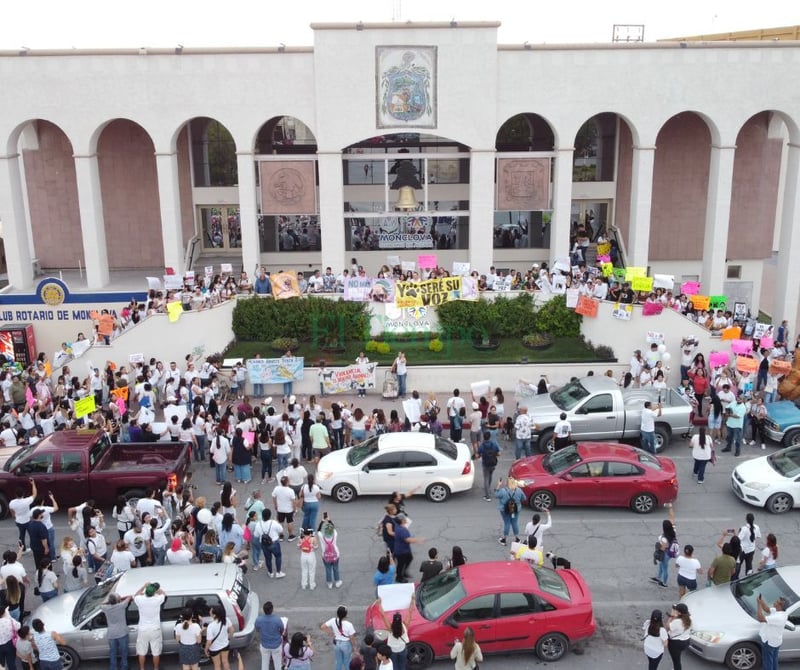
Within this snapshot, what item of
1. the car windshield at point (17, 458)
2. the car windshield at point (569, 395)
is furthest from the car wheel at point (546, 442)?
the car windshield at point (17, 458)

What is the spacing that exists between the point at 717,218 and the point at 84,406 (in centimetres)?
2172

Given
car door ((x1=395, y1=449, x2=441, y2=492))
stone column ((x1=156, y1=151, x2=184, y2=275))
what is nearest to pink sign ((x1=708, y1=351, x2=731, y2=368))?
car door ((x1=395, y1=449, x2=441, y2=492))

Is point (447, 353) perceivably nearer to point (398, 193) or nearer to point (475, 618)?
point (398, 193)

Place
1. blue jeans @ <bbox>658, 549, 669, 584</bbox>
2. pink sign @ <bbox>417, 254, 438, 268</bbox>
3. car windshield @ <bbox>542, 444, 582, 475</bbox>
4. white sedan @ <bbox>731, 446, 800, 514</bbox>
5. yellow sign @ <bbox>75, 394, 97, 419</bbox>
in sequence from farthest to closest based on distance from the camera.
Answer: pink sign @ <bbox>417, 254, 438, 268</bbox>
yellow sign @ <bbox>75, 394, 97, 419</bbox>
car windshield @ <bbox>542, 444, 582, 475</bbox>
white sedan @ <bbox>731, 446, 800, 514</bbox>
blue jeans @ <bbox>658, 549, 669, 584</bbox>

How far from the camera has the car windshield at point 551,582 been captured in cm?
1344

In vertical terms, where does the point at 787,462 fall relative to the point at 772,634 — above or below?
above

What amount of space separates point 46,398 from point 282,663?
1313cm

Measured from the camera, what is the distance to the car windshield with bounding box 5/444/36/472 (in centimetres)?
1831

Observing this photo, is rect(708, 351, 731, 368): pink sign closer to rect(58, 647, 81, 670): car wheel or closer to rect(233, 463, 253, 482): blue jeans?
rect(233, 463, 253, 482): blue jeans

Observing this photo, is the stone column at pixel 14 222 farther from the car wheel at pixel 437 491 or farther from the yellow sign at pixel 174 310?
the car wheel at pixel 437 491

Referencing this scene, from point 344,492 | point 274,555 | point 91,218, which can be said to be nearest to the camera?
point 274,555

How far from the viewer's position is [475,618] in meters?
13.2

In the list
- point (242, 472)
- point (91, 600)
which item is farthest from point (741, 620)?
point (242, 472)

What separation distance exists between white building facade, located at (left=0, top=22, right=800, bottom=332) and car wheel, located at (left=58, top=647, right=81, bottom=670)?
19.0 meters
